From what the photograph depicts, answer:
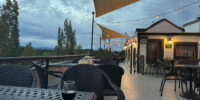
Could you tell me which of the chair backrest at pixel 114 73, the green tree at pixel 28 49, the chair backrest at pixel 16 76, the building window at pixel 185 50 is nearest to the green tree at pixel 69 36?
the green tree at pixel 28 49

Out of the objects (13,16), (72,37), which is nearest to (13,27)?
(13,16)

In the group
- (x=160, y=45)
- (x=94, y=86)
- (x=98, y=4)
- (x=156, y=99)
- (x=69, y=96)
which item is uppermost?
(x=98, y=4)

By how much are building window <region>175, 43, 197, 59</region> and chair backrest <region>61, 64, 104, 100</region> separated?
759 centimetres

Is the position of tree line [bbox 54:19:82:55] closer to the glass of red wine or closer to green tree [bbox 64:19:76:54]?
green tree [bbox 64:19:76:54]

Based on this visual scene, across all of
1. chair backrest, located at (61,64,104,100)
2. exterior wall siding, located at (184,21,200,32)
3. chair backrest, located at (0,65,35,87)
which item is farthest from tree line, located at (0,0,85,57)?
chair backrest, located at (61,64,104,100)

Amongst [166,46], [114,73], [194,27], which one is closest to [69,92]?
[114,73]

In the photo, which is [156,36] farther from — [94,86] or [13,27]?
[13,27]

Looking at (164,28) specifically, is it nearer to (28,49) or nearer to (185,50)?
(185,50)

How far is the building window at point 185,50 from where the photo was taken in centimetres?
816

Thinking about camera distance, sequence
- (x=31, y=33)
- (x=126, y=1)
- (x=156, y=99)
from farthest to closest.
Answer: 1. (x=31, y=33)
2. (x=156, y=99)
3. (x=126, y=1)

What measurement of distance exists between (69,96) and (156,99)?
3210mm

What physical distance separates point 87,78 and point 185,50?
8018 millimetres

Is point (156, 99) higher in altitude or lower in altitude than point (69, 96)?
lower

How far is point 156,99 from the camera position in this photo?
11.9ft
